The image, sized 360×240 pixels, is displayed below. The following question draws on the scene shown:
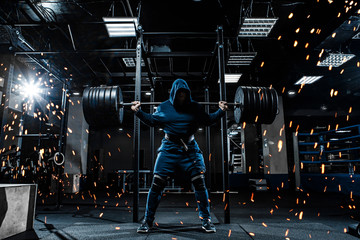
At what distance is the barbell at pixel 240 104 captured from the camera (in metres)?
3.33

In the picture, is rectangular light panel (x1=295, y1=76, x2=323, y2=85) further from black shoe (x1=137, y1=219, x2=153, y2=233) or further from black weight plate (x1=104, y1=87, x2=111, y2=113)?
black shoe (x1=137, y1=219, x2=153, y2=233)

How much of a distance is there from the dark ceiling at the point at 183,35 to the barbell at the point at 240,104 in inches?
46.6

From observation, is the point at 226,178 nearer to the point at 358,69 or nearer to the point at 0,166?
the point at 0,166

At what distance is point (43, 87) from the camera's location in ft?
25.8

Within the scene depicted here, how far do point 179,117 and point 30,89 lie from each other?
22.6ft

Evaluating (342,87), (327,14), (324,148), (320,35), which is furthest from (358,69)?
(327,14)

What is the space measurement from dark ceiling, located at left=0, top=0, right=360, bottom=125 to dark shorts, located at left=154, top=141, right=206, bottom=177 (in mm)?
2077

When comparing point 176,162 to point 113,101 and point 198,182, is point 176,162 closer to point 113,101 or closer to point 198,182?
point 198,182

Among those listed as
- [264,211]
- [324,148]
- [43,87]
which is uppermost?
[43,87]

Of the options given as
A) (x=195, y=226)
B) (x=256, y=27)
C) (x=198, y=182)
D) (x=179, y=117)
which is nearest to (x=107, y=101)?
(x=179, y=117)

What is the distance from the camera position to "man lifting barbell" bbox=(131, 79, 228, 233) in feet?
8.91

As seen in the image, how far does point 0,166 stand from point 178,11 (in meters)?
5.31

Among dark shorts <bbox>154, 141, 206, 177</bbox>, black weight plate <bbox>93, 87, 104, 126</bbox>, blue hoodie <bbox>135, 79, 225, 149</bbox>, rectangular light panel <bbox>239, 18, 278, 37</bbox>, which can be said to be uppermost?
rectangular light panel <bbox>239, 18, 278, 37</bbox>

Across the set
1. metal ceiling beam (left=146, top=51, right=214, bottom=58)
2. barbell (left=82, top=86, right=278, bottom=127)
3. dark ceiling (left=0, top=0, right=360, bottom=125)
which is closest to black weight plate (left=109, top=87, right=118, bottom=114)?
barbell (left=82, top=86, right=278, bottom=127)
